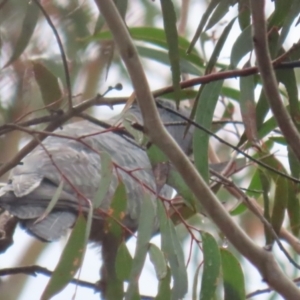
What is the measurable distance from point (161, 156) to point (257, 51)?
231 millimetres

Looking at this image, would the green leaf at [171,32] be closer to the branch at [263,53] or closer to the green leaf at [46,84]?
the branch at [263,53]

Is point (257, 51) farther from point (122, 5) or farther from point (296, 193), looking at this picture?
point (296, 193)

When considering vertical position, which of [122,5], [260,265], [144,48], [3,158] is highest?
[144,48]

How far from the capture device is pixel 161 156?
88 cm

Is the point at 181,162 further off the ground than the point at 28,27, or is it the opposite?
the point at 28,27

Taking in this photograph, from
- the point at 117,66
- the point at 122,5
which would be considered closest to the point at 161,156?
the point at 122,5

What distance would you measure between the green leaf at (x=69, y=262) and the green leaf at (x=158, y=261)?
9cm

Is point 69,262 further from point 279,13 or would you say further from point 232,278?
point 279,13

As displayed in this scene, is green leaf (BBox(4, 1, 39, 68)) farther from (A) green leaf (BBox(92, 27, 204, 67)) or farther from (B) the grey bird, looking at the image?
(A) green leaf (BBox(92, 27, 204, 67))

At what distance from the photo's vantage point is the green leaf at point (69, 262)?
0.88m

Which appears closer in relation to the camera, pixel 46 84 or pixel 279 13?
pixel 279 13

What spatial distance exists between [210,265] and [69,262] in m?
0.19

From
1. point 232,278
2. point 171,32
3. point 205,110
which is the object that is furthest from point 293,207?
point 171,32

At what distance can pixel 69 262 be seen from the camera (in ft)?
2.97
